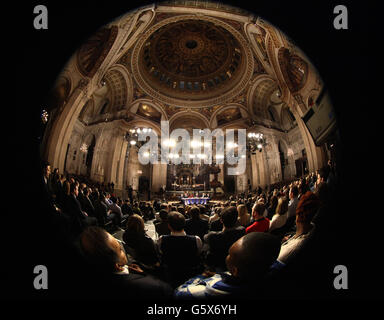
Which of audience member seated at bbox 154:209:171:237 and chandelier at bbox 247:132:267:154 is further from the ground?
chandelier at bbox 247:132:267:154

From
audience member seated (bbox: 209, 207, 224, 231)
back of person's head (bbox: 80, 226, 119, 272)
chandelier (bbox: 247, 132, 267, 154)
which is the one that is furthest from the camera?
audience member seated (bbox: 209, 207, 224, 231)

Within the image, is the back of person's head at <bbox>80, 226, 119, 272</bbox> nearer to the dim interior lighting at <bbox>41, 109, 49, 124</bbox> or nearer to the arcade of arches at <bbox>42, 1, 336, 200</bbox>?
the arcade of arches at <bbox>42, 1, 336, 200</bbox>

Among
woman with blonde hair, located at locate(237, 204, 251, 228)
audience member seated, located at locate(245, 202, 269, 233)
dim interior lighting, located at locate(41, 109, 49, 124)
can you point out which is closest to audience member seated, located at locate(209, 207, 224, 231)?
woman with blonde hair, located at locate(237, 204, 251, 228)

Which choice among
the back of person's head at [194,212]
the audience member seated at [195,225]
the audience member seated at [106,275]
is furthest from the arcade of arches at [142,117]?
the audience member seated at [195,225]

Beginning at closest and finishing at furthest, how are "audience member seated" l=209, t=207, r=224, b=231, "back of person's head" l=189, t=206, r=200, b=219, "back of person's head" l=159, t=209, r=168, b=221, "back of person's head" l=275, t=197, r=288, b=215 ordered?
"back of person's head" l=275, t=197, r=288, b=215, "back of person's head" l=159, t=209, r=168, b=221, "back of person's head" l=189, t=206, r=200, b=219, "audience member seated" l=209, t=207, r=224, b=231

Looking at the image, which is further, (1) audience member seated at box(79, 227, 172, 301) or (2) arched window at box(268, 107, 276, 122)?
(2) arched window at box(268, 107, 276, 122)

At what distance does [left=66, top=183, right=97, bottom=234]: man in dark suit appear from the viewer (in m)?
0.69

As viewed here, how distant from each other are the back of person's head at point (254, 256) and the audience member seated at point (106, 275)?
35 centimetres

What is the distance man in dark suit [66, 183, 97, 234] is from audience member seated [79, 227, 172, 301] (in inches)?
1.3

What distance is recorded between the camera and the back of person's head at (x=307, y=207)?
75 centimetres

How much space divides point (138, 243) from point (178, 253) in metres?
0.42

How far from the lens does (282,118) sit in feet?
3.61

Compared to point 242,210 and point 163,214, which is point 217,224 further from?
point 163,214
